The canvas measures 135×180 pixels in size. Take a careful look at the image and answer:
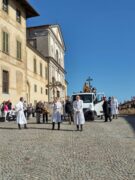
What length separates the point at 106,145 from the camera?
479 inches

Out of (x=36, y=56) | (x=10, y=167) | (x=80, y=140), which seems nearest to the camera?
(x=10, y=167)

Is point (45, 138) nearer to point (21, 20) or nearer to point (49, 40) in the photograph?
point (21, 20)

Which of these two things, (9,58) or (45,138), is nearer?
(45,138)

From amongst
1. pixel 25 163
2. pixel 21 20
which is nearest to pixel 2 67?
pixel 21 20

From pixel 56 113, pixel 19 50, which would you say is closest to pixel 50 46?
pixel 19 50

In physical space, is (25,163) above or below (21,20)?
below

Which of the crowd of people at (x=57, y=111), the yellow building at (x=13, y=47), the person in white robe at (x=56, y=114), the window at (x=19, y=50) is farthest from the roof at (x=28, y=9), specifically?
the person in white robe at (x=56, y=114)

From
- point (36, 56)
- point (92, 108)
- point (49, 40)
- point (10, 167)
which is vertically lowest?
point (10, 167)

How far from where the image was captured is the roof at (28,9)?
3250 centimetres

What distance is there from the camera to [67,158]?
9805 millimetres

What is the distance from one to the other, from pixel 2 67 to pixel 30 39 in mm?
25858

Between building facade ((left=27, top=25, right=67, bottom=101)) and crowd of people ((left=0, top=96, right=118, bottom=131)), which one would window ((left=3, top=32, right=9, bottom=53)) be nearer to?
crowd of people ((left=0, top=96, right=118, bottom=131))

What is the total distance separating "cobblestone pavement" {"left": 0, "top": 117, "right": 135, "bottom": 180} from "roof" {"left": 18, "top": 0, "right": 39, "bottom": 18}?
68.9 feet

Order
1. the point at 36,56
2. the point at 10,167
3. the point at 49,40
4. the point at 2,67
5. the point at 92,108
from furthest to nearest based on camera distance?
the point at 49,40 < the point at 36,56 < the point at 2,67 < the point at 92,108 < the point at 10,167
